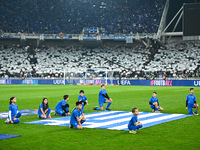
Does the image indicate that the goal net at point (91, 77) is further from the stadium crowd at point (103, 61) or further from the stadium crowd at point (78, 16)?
the stadium crowd at point (78, 16)

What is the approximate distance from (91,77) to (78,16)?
22689mm

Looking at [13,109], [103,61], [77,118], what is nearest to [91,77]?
[103,61]

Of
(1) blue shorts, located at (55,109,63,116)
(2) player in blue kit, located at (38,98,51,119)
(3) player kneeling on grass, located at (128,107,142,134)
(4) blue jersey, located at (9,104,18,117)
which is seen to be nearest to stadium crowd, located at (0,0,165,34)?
(1) blue shorts, located at (55,109,63,116)

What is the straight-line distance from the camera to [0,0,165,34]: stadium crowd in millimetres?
68938

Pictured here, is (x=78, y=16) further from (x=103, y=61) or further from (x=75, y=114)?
(x=75, y=114)

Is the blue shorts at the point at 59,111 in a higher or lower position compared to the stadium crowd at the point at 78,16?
lower

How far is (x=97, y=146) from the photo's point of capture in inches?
340

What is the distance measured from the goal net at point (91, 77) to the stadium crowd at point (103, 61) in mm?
907

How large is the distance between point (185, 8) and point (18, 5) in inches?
1713

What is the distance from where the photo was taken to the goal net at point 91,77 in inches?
2154

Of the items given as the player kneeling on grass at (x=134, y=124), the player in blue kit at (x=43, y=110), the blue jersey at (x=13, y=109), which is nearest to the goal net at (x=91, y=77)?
the player in blue kit at (x=43, y=110)

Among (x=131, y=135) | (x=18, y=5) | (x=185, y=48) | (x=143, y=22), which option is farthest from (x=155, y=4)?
(x=131, y=135)

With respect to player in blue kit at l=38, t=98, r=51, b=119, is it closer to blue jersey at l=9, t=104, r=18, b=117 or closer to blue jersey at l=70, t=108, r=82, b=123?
blue jersey at l=9, t=104, r=18, b=117

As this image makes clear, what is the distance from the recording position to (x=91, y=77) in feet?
181
